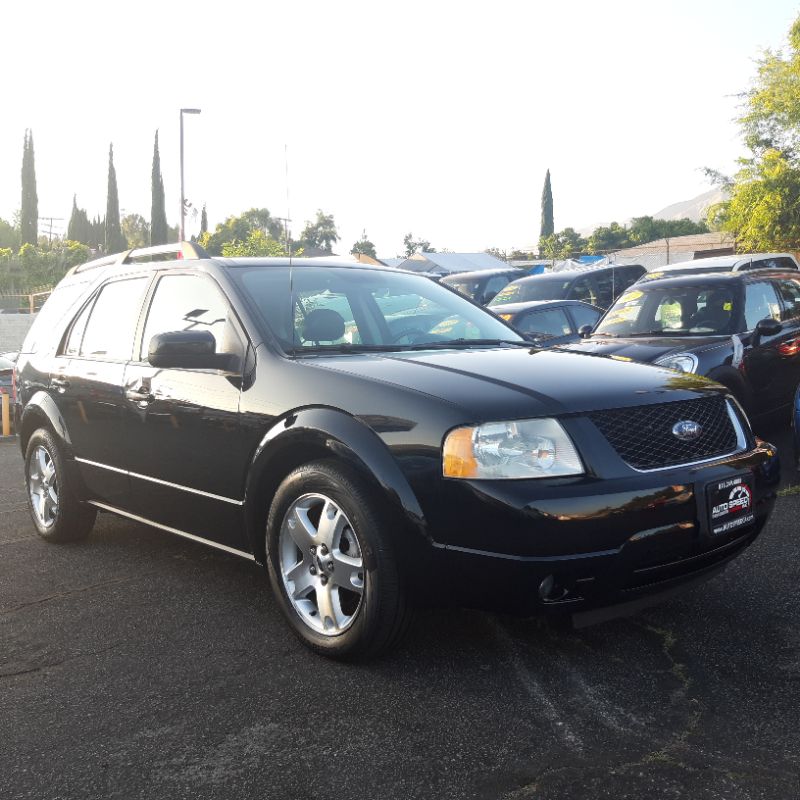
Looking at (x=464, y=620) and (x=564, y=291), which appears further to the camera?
(x=564, y=291)

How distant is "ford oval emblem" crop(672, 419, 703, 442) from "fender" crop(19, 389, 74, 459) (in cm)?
335

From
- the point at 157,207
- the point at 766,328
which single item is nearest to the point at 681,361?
the point at 766,328

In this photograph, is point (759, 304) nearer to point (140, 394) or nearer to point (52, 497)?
point (140, 394)

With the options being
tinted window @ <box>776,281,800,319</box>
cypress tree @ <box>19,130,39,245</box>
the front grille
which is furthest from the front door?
cypress tree @ <box>19,130,39,245</box>

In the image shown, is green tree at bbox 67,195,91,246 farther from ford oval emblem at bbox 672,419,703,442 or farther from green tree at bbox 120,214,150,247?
ford oval emblem at bbox 672,419,703,442

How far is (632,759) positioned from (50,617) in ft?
8.99

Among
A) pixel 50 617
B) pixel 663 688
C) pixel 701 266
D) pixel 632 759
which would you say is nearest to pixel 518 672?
pixel 663 688

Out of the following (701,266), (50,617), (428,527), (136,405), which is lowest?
(50,617)

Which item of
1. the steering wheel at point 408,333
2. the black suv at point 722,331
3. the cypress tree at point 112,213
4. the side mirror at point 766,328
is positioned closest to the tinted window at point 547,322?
the black suv at point 722,331

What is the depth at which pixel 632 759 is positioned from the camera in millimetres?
2699

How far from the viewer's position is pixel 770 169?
28266 millimetres

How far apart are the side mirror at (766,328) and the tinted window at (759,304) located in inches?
3.6

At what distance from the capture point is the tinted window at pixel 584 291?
14875 millimetres

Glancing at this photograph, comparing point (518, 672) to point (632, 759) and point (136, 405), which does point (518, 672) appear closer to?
point (632, 759)
